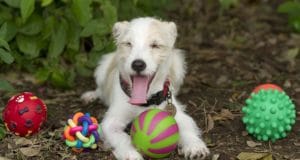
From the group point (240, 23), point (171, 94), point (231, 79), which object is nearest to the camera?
point (171, 94)

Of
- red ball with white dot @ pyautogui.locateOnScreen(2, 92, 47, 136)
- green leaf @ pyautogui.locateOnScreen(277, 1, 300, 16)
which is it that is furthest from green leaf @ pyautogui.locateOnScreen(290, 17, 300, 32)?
red ball with white dot @ pyautogui.locateOnScreen(2, 92, 47, 136)

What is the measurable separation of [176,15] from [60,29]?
3130mm

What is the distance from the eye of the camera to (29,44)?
6883 millimetres

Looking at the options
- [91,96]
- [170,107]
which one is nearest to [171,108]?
[170,107]

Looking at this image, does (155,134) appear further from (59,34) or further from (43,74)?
(43,74)

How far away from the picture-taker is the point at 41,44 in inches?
275

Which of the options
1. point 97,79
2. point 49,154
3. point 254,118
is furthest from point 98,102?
point 254,118

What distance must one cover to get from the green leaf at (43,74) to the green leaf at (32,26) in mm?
515

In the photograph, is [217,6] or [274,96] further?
[217,6]

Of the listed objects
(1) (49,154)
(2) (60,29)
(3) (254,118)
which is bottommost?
(1) (49,154)

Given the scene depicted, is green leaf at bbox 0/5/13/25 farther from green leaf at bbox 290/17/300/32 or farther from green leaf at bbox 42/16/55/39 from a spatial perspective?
green leaf at bbox 290/17/300/32

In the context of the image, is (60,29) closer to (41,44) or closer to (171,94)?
(41,44)

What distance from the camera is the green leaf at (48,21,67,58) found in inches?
269

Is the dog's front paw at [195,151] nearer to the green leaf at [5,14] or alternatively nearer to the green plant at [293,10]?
the green leaf at [5,14]
